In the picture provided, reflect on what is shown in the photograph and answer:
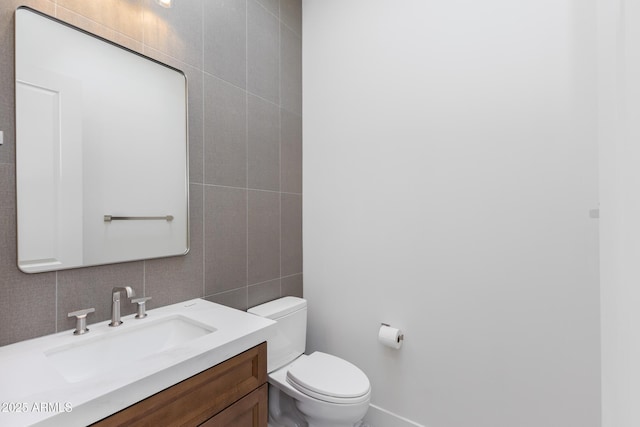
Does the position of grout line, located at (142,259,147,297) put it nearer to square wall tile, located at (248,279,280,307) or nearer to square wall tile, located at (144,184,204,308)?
square wall tile, located at (144,184,204,308)

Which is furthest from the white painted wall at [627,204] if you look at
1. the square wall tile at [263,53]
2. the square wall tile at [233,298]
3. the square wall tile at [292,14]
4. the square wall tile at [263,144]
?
the square wall tile at [292,14]

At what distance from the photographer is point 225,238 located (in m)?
1.56

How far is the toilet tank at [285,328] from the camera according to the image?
159 cm

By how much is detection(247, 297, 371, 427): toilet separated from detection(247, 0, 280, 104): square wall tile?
4.09 feet

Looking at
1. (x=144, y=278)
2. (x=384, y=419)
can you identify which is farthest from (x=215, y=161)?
(x=384, y=419)

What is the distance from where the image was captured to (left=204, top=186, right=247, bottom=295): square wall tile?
148cm

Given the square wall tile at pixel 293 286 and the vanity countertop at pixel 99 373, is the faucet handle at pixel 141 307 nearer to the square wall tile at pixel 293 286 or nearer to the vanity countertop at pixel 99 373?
the vanity countertop at pixel 99 373

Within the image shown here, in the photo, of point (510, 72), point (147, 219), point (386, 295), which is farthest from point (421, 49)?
point (147, 219)

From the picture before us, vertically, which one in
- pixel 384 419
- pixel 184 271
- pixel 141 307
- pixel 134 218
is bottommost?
pixel 384 419

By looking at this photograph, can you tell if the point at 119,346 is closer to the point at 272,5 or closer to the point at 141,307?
the point at 141,307

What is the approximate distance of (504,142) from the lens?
55.4 inches

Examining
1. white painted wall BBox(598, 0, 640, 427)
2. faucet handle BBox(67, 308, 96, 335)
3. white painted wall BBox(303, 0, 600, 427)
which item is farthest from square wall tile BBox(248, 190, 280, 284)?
white painted wall BBox(598, 0, 640, 427)

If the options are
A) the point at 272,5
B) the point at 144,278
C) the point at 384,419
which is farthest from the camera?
the point at 272,5

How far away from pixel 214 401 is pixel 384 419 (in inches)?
47.0
